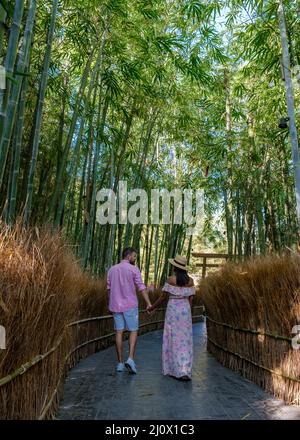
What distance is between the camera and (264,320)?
4062 millimetres

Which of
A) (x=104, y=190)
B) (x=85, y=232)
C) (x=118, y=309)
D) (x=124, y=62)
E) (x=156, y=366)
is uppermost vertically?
(x=124, y=62)

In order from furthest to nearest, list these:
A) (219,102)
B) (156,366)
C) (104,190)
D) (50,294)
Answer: (219,102)
(104,190)
(156,366)
(50,294)

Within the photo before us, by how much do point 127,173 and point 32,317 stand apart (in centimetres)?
792

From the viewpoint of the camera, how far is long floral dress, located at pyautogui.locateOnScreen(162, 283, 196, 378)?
4465 mm

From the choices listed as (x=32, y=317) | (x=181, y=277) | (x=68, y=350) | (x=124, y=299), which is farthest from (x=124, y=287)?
(x=32, y=317)

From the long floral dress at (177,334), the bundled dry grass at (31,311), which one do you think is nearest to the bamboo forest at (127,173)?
the bundled dry grass at (31,311)

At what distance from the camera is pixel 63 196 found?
5.23m

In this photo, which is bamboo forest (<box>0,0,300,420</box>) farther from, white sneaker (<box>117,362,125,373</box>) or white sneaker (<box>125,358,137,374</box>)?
white sneaker (<box>117,362,125,373</box>)

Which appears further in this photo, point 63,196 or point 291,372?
point 63,196

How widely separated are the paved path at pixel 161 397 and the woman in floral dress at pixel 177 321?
194 millimetres

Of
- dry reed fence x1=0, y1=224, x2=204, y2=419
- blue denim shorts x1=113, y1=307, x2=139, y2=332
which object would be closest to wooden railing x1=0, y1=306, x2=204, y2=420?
dry reed fence x1=0, y1=224, x2=204, y2=419

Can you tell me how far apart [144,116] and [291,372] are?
19.9 ft
